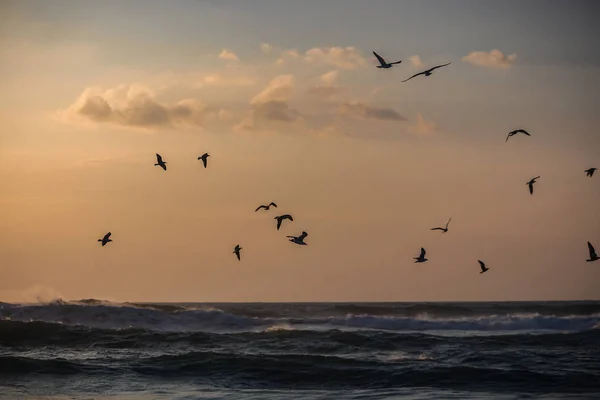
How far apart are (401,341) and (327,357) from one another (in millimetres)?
6382

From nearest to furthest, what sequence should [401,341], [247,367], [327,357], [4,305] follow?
[247,367] < [327,357] < [401,341] < [4,305]

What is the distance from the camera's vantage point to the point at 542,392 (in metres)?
26.3

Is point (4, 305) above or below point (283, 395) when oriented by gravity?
above

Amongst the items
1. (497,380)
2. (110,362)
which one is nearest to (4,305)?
(110,362)

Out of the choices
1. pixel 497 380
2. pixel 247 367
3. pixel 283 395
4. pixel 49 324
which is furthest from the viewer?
pixel 49 324

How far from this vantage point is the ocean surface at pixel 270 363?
87.1 feet

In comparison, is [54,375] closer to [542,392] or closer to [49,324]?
[49,324]

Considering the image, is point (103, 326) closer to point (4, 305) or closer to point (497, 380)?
point (4, 305)

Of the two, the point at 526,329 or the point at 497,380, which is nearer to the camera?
the point at 497,380

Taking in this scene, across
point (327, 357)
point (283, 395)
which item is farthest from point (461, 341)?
point (283, 395)

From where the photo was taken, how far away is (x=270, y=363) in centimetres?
3122

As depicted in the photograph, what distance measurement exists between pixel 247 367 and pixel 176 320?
1781 centimetres

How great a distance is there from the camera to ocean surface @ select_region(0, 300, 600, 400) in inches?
1046

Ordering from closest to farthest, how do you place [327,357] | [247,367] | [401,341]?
[247,367] → [327,357] → [401,341]
